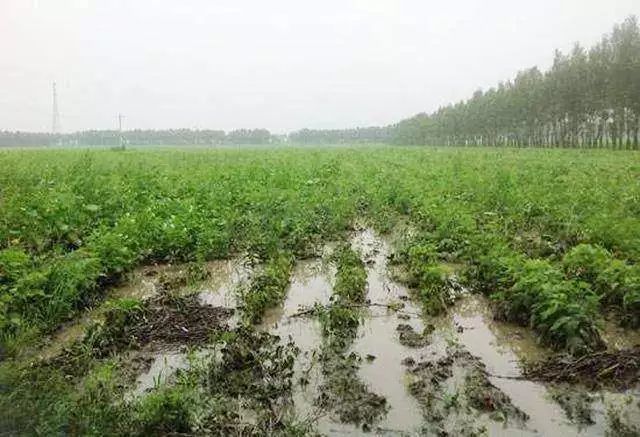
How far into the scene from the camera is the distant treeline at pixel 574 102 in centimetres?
4731

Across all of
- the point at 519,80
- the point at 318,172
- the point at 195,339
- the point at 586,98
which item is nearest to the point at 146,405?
the point at 195,339

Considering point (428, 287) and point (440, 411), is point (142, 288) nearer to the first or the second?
point (428, 287)

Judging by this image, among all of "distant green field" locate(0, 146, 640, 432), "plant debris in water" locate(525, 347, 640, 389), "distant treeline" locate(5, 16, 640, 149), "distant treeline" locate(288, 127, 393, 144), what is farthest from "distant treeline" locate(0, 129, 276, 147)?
"plant debris in water" locate(525, 347, 640, 389)

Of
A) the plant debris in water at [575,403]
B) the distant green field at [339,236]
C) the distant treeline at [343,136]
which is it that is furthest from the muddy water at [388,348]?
the distant treeline at [343,136]

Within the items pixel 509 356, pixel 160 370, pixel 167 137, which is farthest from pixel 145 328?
pixel 167 137

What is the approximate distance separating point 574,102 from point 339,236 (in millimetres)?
52992

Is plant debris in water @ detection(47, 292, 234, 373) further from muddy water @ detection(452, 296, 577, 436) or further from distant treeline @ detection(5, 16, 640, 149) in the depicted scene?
distant treeline @ detection(5, 16, 640, 149)

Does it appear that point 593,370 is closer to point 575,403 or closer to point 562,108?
point 575,403

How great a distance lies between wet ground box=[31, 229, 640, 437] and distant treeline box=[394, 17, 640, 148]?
47930 mm

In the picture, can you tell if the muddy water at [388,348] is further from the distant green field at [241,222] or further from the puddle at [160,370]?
the puddle at [160,370]

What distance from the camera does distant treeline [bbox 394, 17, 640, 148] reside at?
47312mm

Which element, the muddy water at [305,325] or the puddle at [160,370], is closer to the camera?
the muddy water at [305,325]

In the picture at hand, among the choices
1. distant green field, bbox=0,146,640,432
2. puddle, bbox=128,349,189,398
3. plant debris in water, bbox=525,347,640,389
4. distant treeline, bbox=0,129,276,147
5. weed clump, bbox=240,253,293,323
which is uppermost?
distant treeline, bbox=0,129,276,147

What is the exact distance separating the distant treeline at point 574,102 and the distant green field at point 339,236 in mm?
37342
